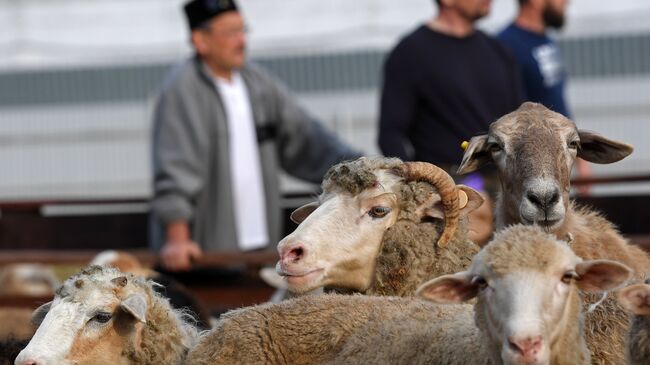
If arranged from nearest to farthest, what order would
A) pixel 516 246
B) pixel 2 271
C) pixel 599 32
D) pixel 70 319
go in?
pixel 516 246
pixel 70 319
pixel 2 271
pixel 599 32

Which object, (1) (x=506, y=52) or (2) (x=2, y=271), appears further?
(2) (x=2, y=271)

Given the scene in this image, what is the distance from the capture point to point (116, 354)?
616 centimetres

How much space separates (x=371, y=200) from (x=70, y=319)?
1329 millimetres

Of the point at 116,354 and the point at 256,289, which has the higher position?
the point at 116,354

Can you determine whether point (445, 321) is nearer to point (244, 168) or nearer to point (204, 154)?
point (204, 154)

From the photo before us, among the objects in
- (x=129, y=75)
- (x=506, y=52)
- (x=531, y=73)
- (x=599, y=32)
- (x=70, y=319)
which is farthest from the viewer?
(x=129, y=75)

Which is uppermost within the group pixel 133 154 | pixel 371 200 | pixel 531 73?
pixel 371 200

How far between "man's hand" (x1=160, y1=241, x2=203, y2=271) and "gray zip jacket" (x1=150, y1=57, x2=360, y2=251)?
18 centimetres

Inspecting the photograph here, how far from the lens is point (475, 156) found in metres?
6.61

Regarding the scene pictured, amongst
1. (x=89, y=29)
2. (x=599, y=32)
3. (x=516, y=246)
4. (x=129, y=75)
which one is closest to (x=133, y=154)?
(x=129, y=75)

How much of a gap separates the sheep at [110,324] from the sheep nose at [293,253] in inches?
21.6

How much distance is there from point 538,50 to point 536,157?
15.0 feet

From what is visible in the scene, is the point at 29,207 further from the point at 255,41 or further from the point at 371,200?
the point at 255,41

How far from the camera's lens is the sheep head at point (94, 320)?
19.5 ft
